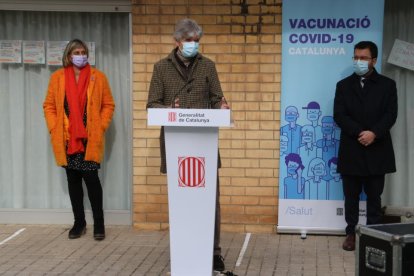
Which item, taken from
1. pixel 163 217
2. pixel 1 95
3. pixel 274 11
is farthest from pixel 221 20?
pixel 1 95

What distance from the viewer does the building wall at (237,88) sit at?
6.96 meters

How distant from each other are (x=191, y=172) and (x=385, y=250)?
1.70m

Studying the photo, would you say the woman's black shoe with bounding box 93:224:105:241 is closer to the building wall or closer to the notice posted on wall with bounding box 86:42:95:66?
the building wall

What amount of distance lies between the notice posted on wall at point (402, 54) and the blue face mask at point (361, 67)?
0.81 m

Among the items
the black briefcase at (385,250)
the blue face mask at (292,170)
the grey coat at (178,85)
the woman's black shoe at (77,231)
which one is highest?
the grey coat at (178,85)

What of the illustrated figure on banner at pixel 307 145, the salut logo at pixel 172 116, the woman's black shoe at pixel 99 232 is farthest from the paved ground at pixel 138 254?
the salut logo at pixel 172 116

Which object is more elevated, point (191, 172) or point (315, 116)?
point (315, 116)

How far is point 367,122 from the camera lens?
21.0 ft

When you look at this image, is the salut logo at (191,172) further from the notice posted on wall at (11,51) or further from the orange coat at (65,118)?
the notice posted on wall at (11,51)

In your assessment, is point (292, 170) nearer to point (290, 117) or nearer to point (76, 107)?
point (290, 117)

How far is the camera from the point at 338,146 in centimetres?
690

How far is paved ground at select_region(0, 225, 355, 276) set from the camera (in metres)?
5.95

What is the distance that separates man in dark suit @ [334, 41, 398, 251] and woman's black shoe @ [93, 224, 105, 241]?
2456mm

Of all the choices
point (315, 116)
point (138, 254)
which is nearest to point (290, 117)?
point (315, 116)
